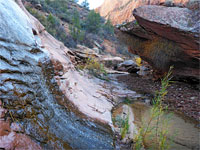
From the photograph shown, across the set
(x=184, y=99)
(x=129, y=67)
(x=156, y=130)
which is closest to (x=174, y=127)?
(x=156, y=130)

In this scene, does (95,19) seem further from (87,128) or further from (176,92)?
(87,128)

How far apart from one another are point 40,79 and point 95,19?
61.9ft

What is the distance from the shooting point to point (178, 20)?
3.63 meters

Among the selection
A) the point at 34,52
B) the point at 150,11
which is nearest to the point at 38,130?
the point at 34,52

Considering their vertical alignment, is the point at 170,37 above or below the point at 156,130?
above

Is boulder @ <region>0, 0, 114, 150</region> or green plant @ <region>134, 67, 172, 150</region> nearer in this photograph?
boulder @ <region>0, 0, 114, 150</region>

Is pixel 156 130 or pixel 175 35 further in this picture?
pixel 175 35

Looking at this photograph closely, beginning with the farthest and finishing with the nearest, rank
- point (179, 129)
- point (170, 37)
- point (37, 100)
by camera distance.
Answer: point (170, 37), point (179, 129), point (37, 100)

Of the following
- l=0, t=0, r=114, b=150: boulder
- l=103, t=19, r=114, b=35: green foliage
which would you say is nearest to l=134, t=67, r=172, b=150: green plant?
l=0, t=0, r=114, b=150: boulder

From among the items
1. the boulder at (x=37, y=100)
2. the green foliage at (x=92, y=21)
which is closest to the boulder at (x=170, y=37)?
the boulder at (x=37, y=100)

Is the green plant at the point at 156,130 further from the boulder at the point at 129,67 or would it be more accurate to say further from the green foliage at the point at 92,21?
the green foliage at the point at 92,21

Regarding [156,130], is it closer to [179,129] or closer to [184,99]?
[179,129]

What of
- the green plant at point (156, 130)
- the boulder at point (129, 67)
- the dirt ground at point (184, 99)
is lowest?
the boulder at point (129, 67)

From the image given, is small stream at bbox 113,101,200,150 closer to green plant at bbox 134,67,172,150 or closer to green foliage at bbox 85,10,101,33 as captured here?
green plant at bbox 134,67,172,150
